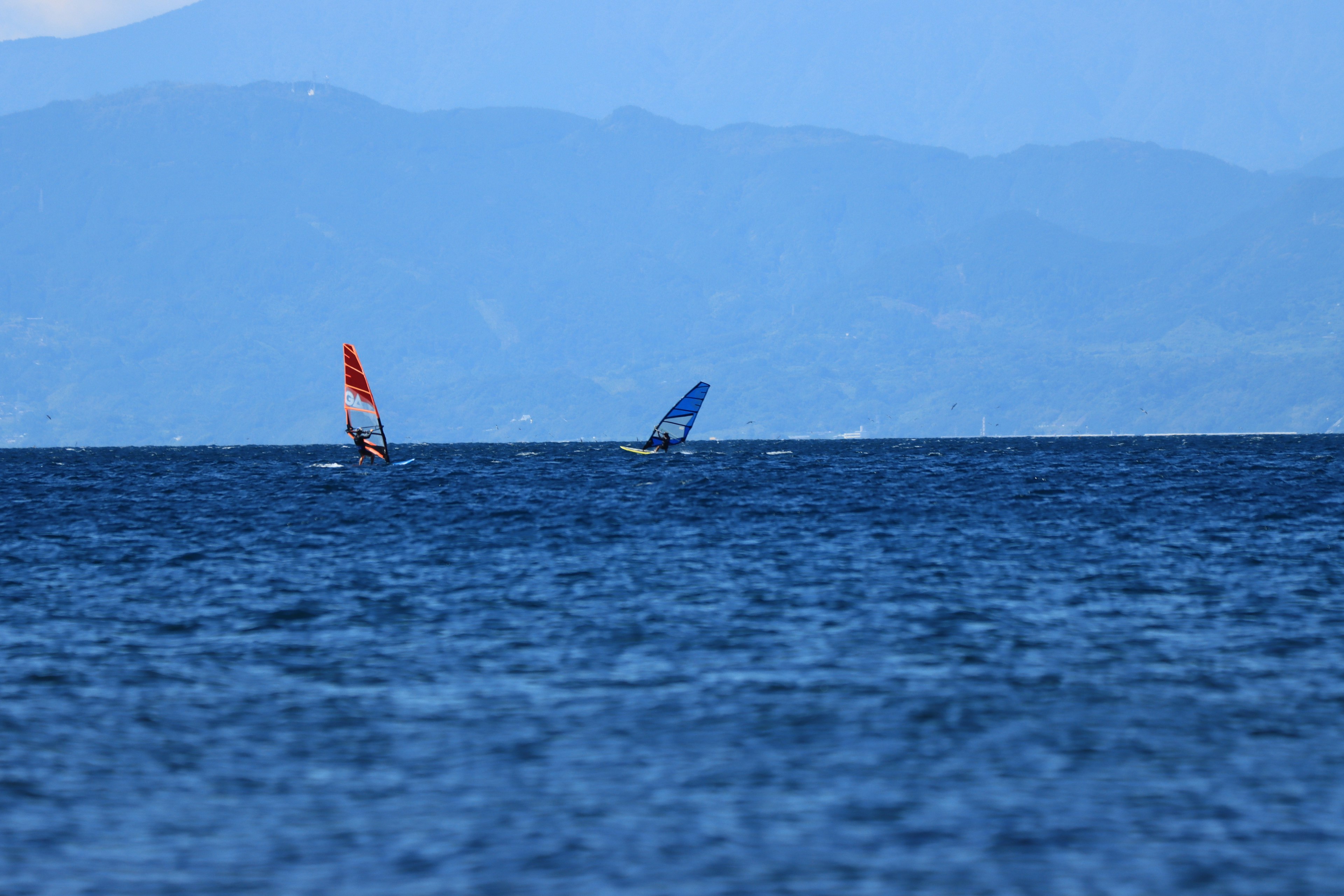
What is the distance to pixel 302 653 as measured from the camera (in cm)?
2641

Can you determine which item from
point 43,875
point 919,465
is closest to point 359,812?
point 43,875

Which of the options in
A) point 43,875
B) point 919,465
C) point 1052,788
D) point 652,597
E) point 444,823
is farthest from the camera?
point 919,465

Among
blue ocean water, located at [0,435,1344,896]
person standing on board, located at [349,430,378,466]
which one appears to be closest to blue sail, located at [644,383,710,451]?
person standing on board, located at [349,430,378,466]

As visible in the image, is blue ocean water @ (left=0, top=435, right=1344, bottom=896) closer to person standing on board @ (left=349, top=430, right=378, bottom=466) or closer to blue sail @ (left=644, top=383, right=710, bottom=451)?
person standing on board @ (left=349, top=430, right=378, bottom=466)

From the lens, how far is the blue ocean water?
1472 centimetres

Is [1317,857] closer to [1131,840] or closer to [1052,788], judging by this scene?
[1131,840]

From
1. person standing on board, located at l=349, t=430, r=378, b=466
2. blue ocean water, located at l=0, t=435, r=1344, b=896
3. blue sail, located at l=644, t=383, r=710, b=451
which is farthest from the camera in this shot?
blue sail, located at l=644, t=383, r=710, b=451

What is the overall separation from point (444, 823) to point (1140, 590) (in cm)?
2294

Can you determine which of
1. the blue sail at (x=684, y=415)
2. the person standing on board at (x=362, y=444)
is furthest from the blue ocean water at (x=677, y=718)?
the blue sail at (x=684, y=415)

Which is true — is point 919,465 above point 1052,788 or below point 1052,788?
above

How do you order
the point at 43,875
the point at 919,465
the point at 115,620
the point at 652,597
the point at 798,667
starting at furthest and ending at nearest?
1. the point at 919,465
2. the point at 652,597
3. the point at 115,620
4. the point at 798,667
5. the point at 43,875

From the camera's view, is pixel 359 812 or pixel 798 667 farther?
pixel 798 667

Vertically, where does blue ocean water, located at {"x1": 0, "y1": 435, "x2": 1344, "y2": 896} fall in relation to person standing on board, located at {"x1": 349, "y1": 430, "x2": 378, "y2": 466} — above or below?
below

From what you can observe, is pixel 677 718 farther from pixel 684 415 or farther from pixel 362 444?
pixel 684 415
